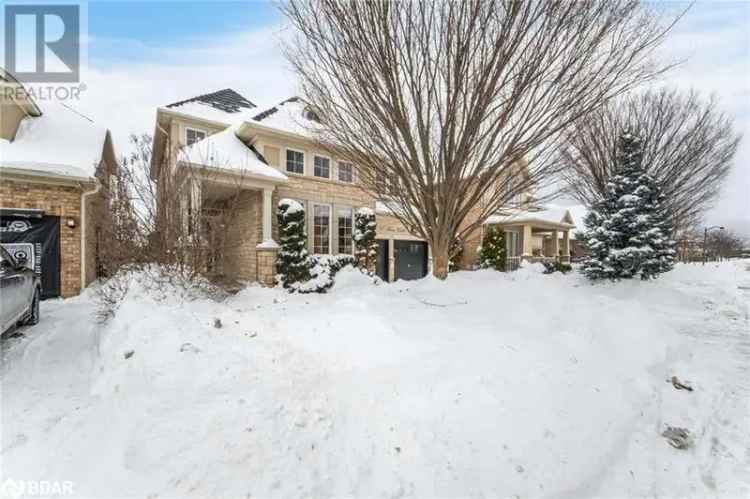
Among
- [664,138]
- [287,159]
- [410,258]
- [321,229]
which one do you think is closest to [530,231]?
[664,138]

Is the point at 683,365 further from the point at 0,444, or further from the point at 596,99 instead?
the point at 0,444

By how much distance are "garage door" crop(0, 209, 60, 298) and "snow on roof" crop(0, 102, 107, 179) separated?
46.7 inches

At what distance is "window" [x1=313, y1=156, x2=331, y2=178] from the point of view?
12008 millimetres

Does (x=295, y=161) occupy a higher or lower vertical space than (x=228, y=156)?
higher

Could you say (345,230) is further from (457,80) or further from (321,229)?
(457,80)

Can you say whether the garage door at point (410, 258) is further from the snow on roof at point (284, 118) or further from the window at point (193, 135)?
the window at point (193, 135)

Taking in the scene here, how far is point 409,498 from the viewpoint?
201 cm

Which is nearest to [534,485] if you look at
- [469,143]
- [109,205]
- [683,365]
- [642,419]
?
[642,419]

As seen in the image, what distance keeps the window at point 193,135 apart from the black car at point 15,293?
25.1 ft

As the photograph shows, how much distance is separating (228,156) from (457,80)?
744 cm

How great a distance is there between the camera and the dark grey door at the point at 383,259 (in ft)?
46.7

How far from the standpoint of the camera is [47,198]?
829cm

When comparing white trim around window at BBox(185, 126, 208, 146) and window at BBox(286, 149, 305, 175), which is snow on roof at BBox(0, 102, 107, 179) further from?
window at BBox(286, 149, 305, 175)

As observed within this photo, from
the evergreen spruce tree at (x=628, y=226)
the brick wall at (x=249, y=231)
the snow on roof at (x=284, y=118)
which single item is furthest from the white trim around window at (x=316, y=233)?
the evergreen spruce tree at (x=628, y=226)
